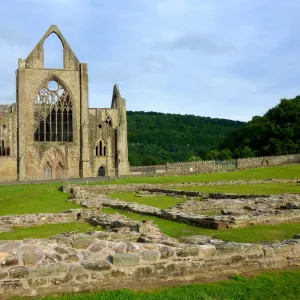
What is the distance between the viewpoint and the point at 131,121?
14975 cm

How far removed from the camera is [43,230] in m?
15.3

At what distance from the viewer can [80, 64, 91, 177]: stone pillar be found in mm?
59000

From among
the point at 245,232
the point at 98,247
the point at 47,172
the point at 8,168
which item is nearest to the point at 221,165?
the point at 47,172

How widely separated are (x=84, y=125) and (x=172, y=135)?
7844cm

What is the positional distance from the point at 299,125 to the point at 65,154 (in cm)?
4011

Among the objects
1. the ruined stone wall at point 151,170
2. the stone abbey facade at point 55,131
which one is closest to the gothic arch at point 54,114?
the stone abbey facade at point 55,131

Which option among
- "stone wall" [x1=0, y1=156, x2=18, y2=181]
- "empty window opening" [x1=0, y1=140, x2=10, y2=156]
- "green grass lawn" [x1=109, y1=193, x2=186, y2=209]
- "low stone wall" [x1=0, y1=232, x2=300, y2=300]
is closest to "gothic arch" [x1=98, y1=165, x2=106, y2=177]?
"stone wall" [x1=0, y1=156, x2=18, y2=181]

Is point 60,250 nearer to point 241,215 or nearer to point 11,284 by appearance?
point 11,284

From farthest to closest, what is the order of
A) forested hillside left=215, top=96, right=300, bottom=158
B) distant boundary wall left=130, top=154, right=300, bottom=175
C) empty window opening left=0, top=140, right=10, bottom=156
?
1. forested hillside left=215, top=96, right=300, bottom=158
2. distant boundary wall left=130, top=154, right=300, bottom=175
3. empty window opening left=0, top=140, right=10, bottom=156

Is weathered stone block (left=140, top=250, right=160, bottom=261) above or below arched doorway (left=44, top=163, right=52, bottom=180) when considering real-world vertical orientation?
below

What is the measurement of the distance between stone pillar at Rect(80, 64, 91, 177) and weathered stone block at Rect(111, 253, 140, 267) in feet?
170

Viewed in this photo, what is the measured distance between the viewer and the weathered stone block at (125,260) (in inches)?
296

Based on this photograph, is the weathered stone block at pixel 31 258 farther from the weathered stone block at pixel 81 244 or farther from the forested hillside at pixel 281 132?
the forested hillside at pixel 281 132

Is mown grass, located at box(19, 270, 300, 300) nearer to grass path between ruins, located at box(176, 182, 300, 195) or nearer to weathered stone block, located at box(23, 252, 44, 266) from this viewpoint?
weathered stone block, located at box(23, 252, 44, 266)
